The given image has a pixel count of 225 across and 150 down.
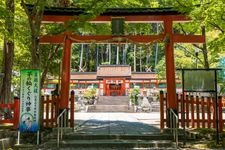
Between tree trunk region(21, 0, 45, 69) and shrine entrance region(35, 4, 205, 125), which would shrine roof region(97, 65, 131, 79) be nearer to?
shrine entrance region(35, 4, 205, 125)

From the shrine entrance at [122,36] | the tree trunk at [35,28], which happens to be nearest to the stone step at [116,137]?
the shrine entrance at [122,36]

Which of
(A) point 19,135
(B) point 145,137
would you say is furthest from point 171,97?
(A) point 19,135

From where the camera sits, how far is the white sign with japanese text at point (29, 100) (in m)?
11.6

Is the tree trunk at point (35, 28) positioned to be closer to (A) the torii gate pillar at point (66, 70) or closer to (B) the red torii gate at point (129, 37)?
(B) the red torii gate at point (129, 37)

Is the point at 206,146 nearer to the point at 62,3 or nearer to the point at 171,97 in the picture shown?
the point at 171,97

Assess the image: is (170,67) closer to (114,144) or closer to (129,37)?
(129,37)

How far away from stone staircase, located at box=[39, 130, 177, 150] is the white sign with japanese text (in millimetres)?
883

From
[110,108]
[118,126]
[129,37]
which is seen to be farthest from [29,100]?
[110,108]

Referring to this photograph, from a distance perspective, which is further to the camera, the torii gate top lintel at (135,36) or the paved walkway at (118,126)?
the torii gate top lintel at (135,36)

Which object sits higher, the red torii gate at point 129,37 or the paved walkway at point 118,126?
the red torii gate at point 129,37

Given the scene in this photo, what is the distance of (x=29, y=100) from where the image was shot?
11.7 meters

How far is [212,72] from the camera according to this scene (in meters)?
12.0

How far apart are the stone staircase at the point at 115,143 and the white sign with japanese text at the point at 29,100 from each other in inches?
34.8

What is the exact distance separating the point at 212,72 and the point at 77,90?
124 ft
